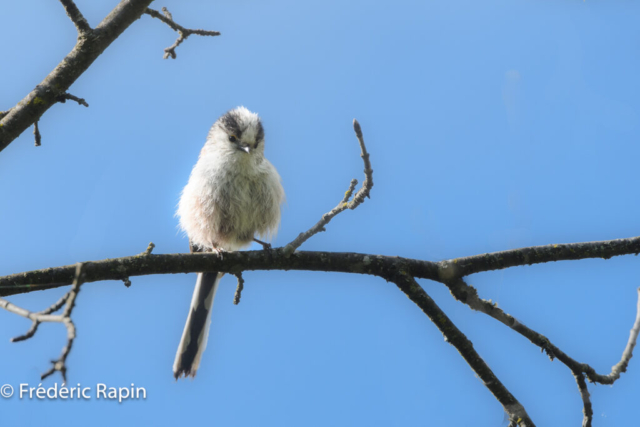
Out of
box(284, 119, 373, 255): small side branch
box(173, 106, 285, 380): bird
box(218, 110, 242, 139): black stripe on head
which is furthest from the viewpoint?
box(218, 110, 242, 139): black stripe on head

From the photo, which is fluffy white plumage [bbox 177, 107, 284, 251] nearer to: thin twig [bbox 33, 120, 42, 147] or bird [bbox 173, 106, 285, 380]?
bird [bbox 173, 106, 285, 380]

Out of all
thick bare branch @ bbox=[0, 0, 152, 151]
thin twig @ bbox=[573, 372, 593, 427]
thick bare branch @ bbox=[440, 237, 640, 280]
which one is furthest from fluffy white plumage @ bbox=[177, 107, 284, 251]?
thin twig @ bbox=[573, 372, 593, 427]

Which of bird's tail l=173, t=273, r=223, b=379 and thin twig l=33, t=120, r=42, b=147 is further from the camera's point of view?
bird's tail l=173, t=273, r=223, b=379

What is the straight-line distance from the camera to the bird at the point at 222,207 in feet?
16.0

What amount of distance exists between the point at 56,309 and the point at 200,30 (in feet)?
7.38

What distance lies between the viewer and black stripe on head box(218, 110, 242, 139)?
534 centimetres

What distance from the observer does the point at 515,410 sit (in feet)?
9.55

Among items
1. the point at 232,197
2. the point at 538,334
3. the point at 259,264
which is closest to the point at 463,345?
the point at 538,334

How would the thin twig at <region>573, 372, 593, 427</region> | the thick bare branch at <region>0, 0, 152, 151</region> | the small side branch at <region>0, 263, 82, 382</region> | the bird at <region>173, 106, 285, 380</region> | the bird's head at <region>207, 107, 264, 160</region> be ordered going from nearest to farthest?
Answer: the small side branch at <region>0, 263, 82, 382</region>, the thin twig at <region>573, 372, 593, 427</region>, the thick bare branch at <region>0, 0, 152, 151</region>, the bird at <region>173, 106, 285, 380</region>, the bird's head at <region>207, 107, 264, 160</region>

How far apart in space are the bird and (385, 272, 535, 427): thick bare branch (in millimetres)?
1893

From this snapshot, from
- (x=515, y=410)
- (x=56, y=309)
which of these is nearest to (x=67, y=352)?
(x=56, y=309)

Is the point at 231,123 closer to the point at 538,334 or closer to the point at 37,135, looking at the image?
the point at 37,135

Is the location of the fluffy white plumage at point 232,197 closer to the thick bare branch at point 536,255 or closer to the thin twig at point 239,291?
the thin twig at point 239,291

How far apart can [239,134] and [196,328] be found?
1.72m
